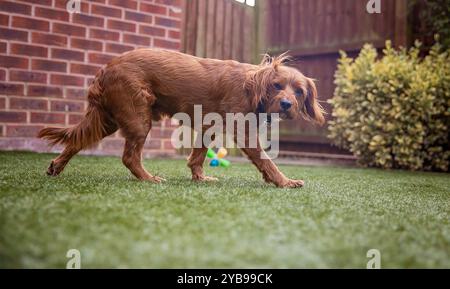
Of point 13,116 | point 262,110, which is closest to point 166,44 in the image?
point 13,116

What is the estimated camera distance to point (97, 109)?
10.1ft

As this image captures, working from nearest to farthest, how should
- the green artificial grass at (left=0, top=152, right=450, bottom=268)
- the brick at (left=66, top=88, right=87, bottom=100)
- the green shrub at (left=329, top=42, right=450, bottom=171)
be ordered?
1. the green artificial grass at (left=0, top=152, right=450, bottom=268)
2. the brick at (left=66, top=88, right=87, bottom=100)
3. the green shrub at (left=329, top=42, right=450, bottom=171)

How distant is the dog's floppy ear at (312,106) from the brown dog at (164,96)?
16 centimetres

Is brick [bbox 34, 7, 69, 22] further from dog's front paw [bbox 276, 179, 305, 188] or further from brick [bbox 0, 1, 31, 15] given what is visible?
dog's front paw [bbox 276, 179, 305, 188]

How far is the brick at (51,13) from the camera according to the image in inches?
190

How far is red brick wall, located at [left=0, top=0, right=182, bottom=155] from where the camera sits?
15.4ft

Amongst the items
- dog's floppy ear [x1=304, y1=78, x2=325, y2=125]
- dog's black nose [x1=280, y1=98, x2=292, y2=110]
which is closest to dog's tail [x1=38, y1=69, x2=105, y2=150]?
dog's black nose [x1=280, y1=98, x2=292, y2=110]

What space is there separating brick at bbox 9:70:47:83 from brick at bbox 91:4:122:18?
97 cm

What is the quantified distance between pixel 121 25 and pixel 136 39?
24 cm

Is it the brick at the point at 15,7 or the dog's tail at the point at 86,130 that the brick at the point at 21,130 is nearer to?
the brick at the point at 15,7

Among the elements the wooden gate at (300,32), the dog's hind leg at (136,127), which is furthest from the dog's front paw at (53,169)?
the wooden gate at (300,32)

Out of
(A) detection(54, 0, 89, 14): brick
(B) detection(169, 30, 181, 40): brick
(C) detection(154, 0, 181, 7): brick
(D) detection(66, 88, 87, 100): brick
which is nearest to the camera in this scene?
(A) detection(54, 0, 89, 14): brick
